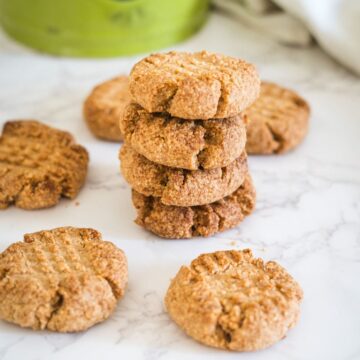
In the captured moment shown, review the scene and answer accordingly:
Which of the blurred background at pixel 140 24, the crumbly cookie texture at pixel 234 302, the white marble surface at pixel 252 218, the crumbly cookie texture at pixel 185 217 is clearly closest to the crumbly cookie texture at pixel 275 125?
the white marble surface at pixel 252 218

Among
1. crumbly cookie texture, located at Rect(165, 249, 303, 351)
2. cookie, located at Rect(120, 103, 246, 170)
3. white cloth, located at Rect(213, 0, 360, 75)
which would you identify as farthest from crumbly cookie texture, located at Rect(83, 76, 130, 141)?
white cloth, located at Rect(213, 0, 360, 75)

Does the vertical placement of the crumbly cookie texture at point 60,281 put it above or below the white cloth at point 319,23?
below

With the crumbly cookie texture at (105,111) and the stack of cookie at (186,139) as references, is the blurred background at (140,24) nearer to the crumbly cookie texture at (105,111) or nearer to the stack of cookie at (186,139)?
the crumbly cookie texture at (105,111)

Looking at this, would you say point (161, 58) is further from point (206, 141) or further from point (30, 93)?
point (30, 93)

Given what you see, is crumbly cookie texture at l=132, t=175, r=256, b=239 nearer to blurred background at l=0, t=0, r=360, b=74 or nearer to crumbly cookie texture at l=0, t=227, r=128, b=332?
crumbly cookie texture at l=0, t=227, r=128, b=332

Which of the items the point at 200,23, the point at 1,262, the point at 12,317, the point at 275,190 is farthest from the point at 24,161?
the point at 200,23
